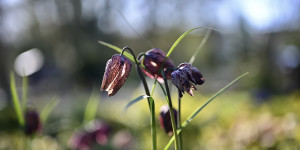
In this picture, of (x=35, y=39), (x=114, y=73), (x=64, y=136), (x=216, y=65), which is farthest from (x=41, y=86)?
(x=114, y=73)

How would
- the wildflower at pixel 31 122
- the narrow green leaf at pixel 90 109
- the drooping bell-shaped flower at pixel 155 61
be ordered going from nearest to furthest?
the drooping bell-shaped flower at pixel 155 61, the wildflower at pixel 31 122, the narrow green leaf at pixel 90 109

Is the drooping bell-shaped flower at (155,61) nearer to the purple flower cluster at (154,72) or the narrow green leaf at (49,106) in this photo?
the purple flower cluster at (154,72)

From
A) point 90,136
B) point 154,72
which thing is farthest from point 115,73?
point 90,136

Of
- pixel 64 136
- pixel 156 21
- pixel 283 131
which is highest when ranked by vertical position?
pixel 283 131

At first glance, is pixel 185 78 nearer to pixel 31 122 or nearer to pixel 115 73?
pixel 115 73

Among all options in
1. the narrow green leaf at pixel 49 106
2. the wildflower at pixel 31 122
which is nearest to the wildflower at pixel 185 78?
the narrow green leaf at pixel 49 106

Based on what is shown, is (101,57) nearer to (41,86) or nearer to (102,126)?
(41,86)
